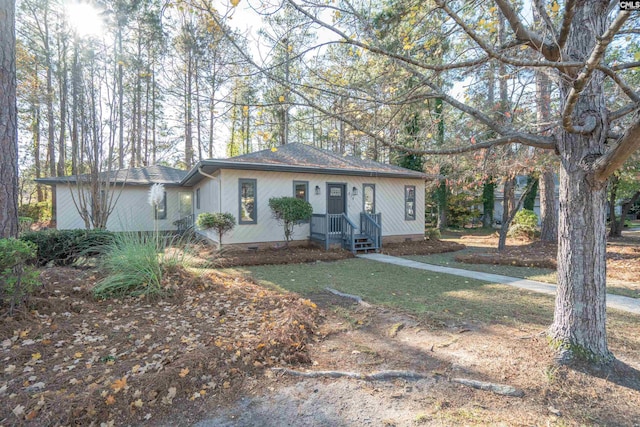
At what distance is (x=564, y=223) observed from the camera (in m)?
2.95

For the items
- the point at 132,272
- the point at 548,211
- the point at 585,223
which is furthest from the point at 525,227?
the point at 132,272

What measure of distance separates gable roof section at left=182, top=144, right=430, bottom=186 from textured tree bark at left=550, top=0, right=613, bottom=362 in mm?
8110

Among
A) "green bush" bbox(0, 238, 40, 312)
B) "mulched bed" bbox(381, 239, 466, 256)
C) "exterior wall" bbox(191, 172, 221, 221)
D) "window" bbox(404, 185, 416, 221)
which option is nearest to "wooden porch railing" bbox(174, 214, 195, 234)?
"exterior wall" bbox(191, 172, 221, 221)

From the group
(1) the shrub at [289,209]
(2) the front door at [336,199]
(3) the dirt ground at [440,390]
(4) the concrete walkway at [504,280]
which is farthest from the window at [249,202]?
(3) the dirt ground at [440,390]

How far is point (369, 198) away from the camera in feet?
42.1

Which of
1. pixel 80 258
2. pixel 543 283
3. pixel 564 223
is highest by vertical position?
pixel 564 223

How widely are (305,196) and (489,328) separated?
842 centimetres

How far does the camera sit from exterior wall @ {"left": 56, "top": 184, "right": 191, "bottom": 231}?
14.1m

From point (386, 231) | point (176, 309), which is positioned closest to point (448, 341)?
point (176, 309)

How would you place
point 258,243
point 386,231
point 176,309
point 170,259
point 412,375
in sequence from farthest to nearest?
point 386,231, point 258,243, point 170,259, point 176,309, point 412,375

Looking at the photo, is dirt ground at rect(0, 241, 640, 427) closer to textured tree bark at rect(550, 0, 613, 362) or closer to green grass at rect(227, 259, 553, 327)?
textured tree bark at rect(550, 0, 613, 362)

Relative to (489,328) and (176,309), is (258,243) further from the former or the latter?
(489,328)

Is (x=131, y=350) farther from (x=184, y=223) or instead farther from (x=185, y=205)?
(x=185, y=205)

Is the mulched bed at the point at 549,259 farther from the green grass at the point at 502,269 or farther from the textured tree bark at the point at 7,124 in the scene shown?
the textured tree bark at the point at 7,124
